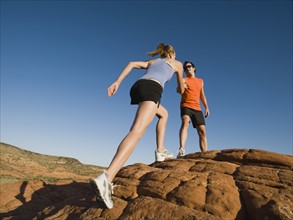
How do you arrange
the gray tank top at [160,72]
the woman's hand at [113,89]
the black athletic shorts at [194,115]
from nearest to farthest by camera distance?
the woman's hand at [113,89]
the gray tank top at [160,72]
the black athletic shorts at [194,115]

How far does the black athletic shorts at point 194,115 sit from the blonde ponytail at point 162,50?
10.2 feet

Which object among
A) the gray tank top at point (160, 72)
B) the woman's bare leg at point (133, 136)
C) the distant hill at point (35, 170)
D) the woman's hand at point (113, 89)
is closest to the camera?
the woman's bare leg at point (133, 136)

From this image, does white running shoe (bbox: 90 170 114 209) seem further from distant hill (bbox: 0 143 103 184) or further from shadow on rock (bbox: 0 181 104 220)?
distant hill (bbox: 0 143 103 184)

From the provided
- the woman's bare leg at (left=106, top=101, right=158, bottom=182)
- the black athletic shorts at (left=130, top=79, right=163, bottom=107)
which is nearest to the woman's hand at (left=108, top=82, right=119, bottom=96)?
the black athletic shorts at (left=130, top=79, right=163, bottom=107)

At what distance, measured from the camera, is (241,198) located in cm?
388

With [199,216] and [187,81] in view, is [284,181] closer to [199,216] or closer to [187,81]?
[199,216]

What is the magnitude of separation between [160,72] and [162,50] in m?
0.76

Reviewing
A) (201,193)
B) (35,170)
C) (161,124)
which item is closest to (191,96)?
(161,124)

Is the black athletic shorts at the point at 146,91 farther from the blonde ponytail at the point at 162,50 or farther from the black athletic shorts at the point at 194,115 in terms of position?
the black athletic shorts at the point at 194,115

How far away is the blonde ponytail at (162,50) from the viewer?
14.5 feet

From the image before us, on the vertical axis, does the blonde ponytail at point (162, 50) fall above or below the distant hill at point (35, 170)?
above

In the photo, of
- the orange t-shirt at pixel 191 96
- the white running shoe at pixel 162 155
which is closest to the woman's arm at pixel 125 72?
the white running shoe at pixel 162 155

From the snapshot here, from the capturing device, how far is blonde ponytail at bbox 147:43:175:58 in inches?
174

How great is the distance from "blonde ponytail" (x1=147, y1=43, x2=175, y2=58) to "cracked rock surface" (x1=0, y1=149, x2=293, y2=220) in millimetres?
2128
